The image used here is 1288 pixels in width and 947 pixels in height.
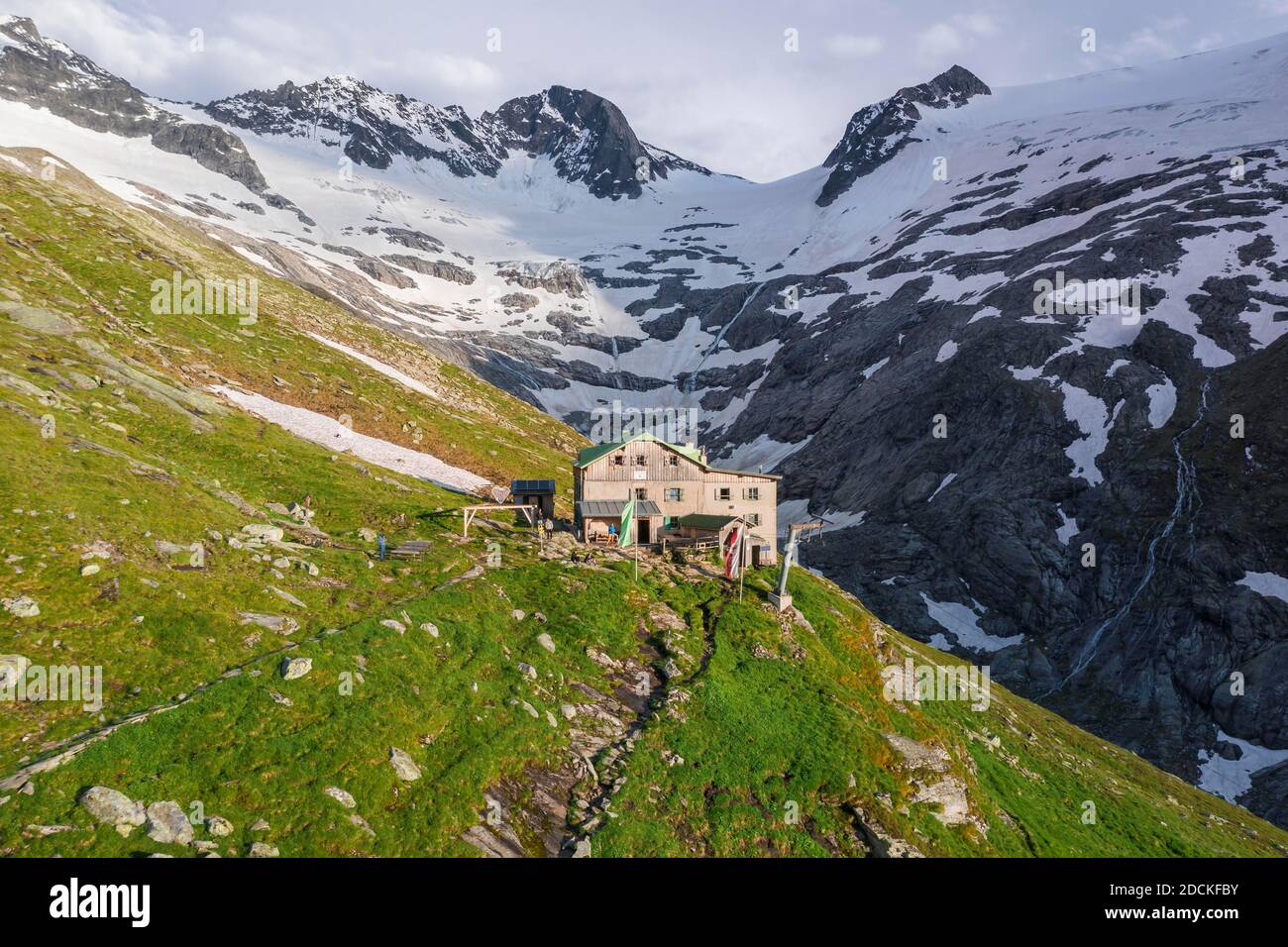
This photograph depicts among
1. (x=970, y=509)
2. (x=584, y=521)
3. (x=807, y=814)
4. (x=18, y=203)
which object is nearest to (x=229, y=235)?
(x=18, y=203)

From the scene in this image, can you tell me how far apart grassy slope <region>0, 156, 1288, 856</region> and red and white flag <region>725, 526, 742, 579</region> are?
1558 mm

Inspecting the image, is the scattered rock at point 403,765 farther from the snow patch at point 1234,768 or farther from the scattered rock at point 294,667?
the snow patch at point 1234,768

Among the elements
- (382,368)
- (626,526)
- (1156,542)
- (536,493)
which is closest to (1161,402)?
(1156,542)

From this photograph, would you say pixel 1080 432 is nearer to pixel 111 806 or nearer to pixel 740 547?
pixel 740 547

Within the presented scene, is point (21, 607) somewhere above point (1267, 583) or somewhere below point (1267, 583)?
above

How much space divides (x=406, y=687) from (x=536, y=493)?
2753cm

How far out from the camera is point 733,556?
35438 mm

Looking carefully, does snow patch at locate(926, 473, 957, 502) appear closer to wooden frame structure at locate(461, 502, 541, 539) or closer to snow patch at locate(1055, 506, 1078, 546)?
snow patch at locate(1055, 506, 1078, 546)

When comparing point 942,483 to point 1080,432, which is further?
point 942,483

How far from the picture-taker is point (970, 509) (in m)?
88.7

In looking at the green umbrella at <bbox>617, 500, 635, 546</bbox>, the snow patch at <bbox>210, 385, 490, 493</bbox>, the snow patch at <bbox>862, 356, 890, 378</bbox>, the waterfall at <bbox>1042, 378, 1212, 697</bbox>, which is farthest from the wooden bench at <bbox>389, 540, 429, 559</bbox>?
the snow patch at <bbox>862, 356, 890, 378</bbox>

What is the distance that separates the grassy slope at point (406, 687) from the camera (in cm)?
Answer: 1636

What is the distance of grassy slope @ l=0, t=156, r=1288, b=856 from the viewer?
16.4 metres
